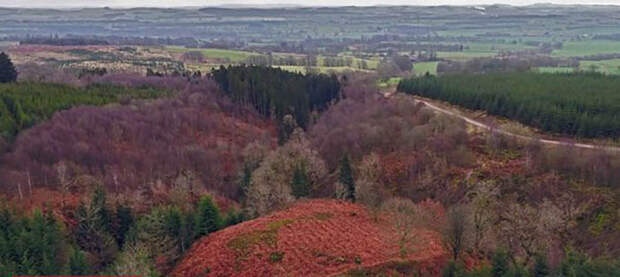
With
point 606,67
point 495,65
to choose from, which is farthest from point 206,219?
point 606,67

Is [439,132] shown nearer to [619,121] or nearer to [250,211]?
[619,121]

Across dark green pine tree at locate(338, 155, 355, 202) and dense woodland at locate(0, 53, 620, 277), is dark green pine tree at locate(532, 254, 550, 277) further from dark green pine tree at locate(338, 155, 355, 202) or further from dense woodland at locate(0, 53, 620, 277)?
dark green pine tree at locate(338, 155, 355, 202)

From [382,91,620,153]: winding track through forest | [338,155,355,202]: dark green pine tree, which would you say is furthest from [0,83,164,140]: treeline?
[382,91,620,153]: winding track through forest

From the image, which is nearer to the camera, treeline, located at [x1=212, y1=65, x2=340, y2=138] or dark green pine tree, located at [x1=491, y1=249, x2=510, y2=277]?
dark green pine tree, located at [x1=491, y1=249, x2=510, y2=277]

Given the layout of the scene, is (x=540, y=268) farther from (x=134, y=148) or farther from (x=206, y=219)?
(x=134, y=148)

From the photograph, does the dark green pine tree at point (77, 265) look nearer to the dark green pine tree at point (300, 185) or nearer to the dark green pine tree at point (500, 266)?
the dark green pine tree at point (300, 185)

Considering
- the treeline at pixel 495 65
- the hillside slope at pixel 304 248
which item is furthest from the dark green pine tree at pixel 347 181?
the treeline at pixel 495 65

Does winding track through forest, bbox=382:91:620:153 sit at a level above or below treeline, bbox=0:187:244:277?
above
